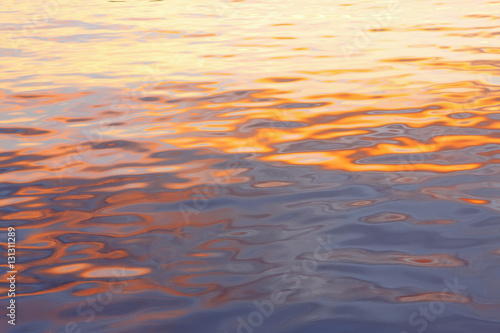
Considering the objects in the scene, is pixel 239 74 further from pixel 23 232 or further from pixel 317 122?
pixel 23 232

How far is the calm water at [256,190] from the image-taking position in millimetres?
1818

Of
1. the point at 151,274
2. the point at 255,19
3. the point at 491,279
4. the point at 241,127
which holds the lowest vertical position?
the point at 491,279

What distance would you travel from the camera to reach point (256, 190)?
2727mm

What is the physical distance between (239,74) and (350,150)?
2.25 m

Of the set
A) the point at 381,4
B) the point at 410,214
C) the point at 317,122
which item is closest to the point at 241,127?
the point at 317,122

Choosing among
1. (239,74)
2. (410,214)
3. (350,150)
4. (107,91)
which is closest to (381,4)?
(239,74)

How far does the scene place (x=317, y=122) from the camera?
373cm

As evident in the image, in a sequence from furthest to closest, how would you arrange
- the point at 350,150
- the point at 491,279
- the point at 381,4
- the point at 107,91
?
1. the point at 381,4
2. the point at 107,91
3. the point at 350,150
4. the point at 491,279

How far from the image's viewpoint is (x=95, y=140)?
356 centimetres

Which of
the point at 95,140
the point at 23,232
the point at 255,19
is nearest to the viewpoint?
the point at 23,232

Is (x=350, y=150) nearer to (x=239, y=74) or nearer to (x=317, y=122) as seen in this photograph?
(x=317, y=122)

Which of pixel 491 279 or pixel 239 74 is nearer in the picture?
pixel 491 279

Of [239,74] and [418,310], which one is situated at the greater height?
[239,74]

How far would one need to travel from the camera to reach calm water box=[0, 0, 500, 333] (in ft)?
5.97
